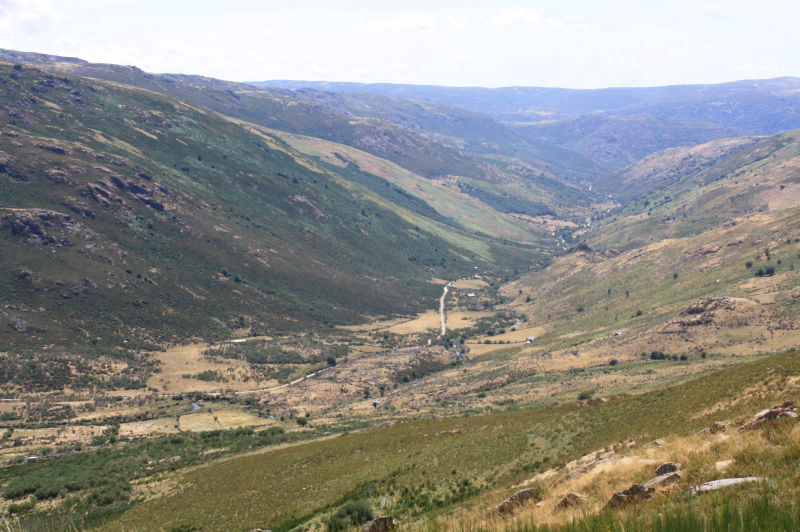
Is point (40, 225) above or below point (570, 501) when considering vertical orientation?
below

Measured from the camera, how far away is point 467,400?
3767 inches

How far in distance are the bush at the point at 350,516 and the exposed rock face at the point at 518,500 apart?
1092 cm

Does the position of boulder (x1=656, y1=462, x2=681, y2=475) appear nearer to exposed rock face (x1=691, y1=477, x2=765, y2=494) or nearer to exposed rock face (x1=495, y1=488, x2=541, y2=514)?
exposed rock face (x1=691, y1=477, x2=765, y2=494)

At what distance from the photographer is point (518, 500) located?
69.1 ft

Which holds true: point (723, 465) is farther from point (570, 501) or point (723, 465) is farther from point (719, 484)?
point (570, 501)

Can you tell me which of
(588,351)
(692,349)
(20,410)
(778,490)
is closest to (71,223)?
(20,410)

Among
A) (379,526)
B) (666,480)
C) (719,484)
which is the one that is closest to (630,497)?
(666,480)

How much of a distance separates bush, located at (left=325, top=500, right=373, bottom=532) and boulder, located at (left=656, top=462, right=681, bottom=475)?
16933 millimetres

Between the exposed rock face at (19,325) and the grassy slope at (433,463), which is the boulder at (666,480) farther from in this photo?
the exposed rock face at (19,325)

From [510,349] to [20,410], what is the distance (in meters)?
113

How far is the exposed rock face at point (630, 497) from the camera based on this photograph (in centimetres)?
1458

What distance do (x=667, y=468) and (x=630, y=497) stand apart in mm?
4258

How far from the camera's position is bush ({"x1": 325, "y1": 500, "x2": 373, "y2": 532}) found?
28.8 meters

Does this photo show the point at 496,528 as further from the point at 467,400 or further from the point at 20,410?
the point at 20,410
